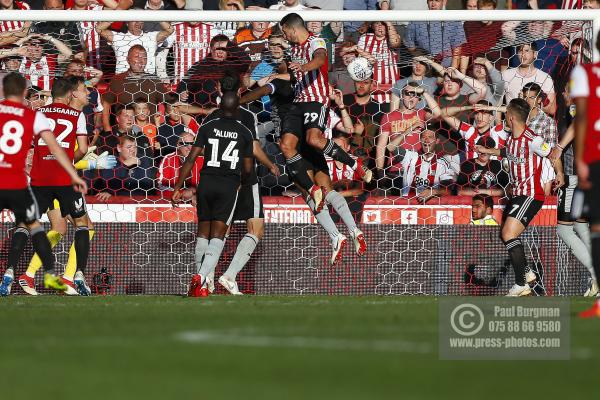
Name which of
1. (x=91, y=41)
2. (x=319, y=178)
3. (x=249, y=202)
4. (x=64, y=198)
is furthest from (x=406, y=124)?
(x=64, y=198)

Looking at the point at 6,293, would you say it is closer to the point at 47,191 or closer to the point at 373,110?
the point at 47,191

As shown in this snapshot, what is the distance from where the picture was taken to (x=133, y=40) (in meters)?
15.9

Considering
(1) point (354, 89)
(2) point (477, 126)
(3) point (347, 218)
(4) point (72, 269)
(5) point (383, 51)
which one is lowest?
(4) point (72, 269)

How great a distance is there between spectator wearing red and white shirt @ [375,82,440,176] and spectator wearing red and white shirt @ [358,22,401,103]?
0.97 feet

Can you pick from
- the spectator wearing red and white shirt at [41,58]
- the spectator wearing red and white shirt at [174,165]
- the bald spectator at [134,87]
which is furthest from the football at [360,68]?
the spectator wearing red and white shirt at [41,58]

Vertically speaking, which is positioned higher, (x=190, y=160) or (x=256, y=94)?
(x=256, y=94)

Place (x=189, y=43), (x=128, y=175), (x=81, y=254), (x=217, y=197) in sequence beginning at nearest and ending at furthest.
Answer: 1. (x=217, y=197)
2. (x=81, y=254)
3. (x=128, y=175)
4. (x=189, y=43)

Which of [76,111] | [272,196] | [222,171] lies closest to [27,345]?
[222,171]

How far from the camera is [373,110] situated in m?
15.4

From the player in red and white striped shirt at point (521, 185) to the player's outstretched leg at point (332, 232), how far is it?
6.33 feet

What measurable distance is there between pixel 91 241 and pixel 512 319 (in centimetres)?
726

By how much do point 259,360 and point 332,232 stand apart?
24.1ft

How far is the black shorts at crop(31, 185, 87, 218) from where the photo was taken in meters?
13.2

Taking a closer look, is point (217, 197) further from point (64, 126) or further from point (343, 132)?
point (343, 132)
